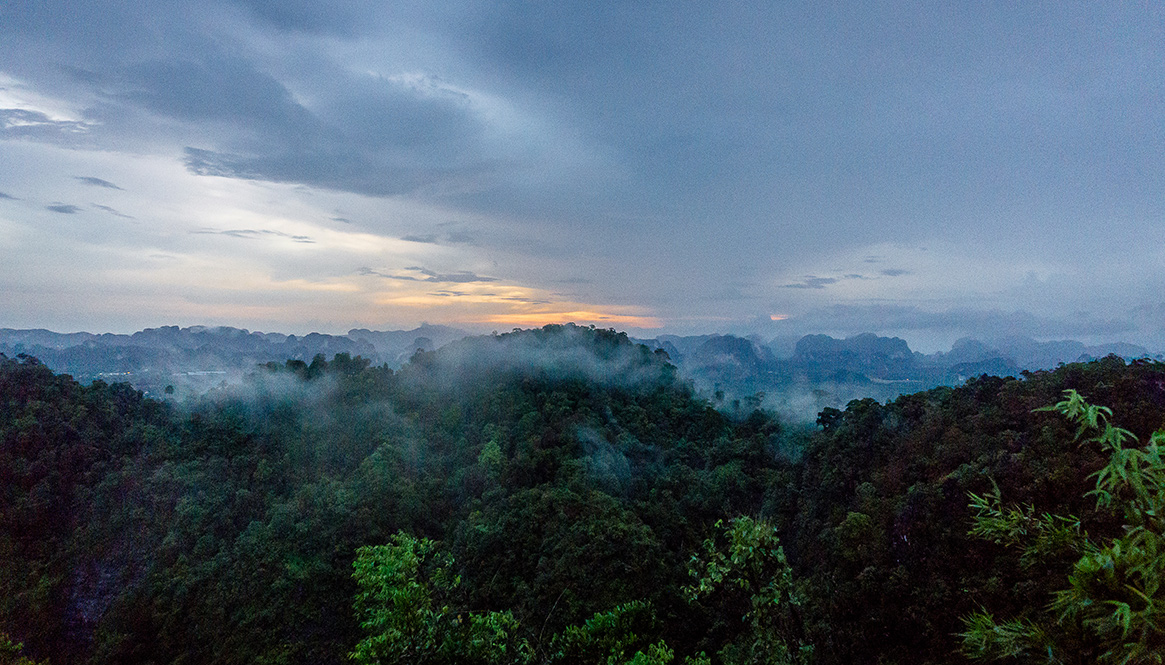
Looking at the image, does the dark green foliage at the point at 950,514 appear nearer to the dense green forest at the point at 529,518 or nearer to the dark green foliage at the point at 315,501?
the dense green forest at the point at 529,518

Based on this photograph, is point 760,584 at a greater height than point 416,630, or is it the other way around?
point 760,584

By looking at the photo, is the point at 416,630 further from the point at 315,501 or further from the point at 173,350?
the point at 173,350

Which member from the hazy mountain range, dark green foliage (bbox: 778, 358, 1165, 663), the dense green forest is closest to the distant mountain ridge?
the hazy mountain range

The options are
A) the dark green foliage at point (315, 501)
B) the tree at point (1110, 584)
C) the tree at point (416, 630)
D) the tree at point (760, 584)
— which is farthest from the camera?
the dark green foliage at point (315, 501)

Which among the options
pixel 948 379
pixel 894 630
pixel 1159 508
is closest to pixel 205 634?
pixel 894 630

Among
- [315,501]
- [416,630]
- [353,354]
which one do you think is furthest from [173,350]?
[416,630]

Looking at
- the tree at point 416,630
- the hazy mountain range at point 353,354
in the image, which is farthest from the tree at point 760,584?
the hazy mountain range at point 353,354

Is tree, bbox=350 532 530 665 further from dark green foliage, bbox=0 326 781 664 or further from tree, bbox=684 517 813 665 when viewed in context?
dark green foliage, bbox=0 326 781 664
